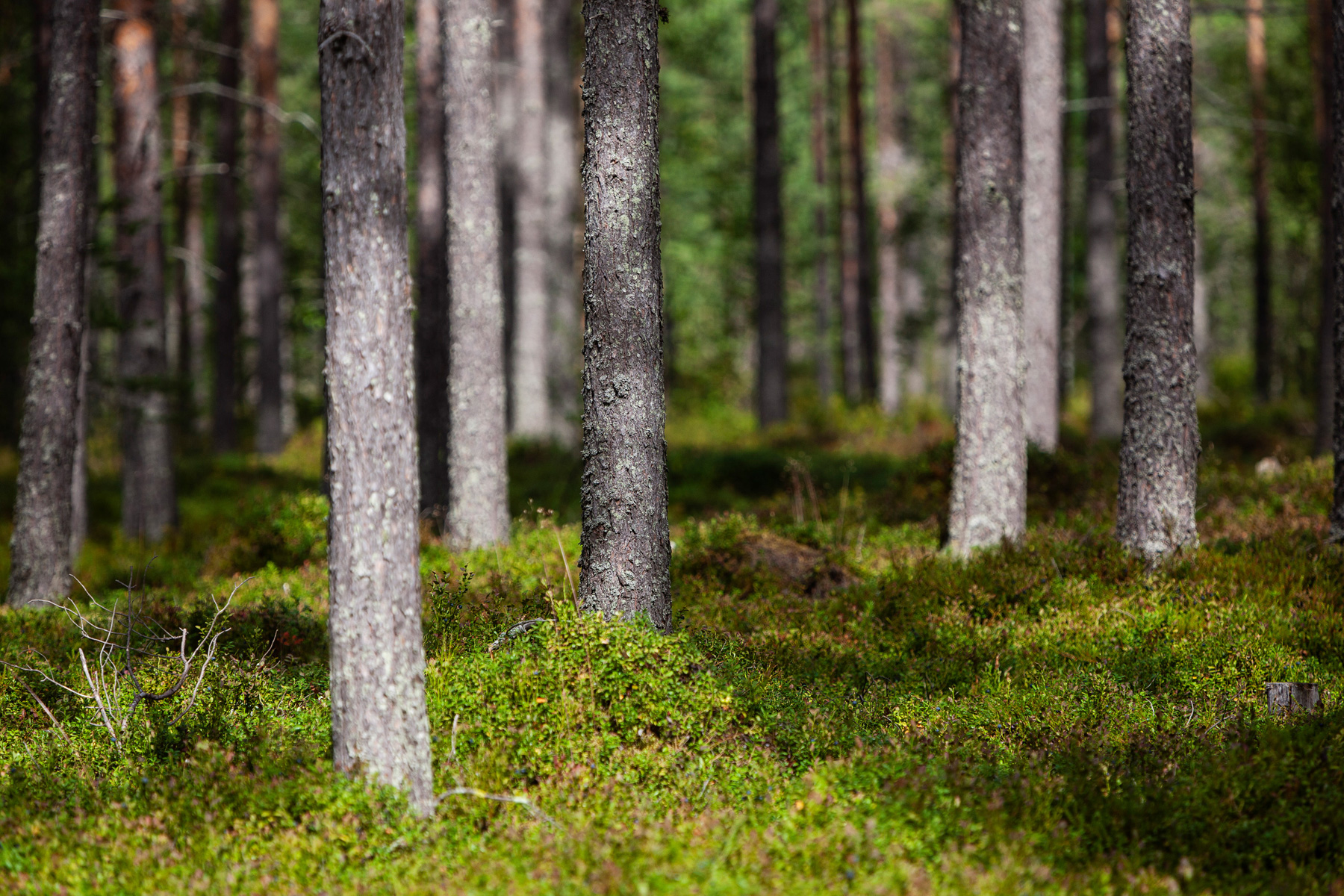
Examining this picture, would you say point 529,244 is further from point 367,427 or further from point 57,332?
point 367,427

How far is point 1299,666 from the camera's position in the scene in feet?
21.5

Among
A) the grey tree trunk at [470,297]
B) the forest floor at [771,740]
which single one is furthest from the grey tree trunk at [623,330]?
the grey tree trunk at [470,297]

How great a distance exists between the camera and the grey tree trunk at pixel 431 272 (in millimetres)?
12102

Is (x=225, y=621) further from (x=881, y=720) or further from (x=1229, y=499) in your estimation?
(x=1229, y=499)

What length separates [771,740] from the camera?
5.79 metres

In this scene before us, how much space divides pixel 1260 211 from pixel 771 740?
20031 millimetres

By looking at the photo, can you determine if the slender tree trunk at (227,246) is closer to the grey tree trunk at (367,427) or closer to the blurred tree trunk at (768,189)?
the blurred tree trunk at (768,189)

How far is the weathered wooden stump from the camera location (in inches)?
230

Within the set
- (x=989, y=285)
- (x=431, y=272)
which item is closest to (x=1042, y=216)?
(x=989, y=285)

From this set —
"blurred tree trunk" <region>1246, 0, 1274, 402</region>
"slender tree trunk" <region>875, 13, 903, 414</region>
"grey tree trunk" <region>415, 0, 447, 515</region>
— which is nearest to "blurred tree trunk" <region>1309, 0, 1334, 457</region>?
"blurred tree trunk" <region>1246, 0, 1274, 402</region>

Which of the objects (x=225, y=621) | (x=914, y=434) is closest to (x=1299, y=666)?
(x=225, y=621)

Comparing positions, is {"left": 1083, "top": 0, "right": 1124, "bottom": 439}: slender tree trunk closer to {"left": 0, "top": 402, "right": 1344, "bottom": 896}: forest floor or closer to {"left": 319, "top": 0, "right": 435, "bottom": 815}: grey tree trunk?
{"left": 0, "top": 402, "right": 1344, "bottom": 896}: forest floor

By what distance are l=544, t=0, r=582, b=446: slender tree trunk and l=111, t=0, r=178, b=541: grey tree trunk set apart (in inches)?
303

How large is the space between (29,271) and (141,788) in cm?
1112
